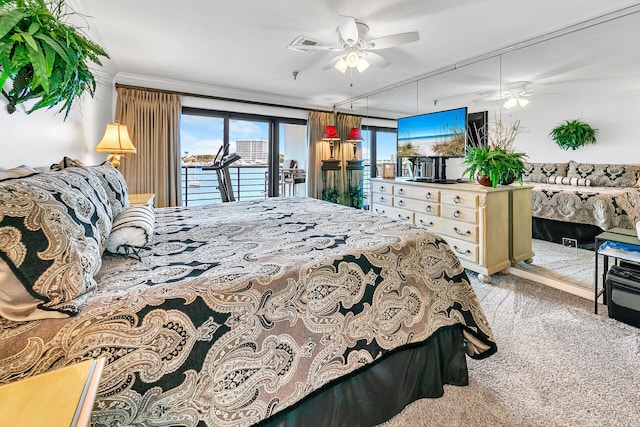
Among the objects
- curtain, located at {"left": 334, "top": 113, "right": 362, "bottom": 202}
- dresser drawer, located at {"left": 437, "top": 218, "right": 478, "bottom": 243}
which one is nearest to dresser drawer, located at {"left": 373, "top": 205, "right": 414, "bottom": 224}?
dresser drawer, located at {"left": 437, "top": 218, "right": 478, "bottom": 243}

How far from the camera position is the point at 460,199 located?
9.99 ft

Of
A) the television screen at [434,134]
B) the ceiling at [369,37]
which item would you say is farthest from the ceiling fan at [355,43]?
the television screen at [434,134]

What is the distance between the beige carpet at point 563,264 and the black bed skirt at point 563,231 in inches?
2.3

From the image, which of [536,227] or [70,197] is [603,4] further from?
[70,197]

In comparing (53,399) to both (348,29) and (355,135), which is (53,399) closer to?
(348,29)

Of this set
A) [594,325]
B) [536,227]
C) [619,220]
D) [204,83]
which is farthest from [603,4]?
[204,83]

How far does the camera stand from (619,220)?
2402 millimetres

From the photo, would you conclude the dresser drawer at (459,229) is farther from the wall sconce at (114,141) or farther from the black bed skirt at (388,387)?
the wall sconce at (114,141)

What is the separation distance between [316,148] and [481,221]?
3.60 m

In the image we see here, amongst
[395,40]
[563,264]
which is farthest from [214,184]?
[563,264]

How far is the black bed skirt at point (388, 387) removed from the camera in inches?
45.7

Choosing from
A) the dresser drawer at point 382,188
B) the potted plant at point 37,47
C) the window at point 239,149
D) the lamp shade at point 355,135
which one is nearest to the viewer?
the potted plant at point 37,47

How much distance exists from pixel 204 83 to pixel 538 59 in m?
4.31

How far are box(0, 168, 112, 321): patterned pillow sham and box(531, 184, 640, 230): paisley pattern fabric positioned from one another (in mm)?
3584
